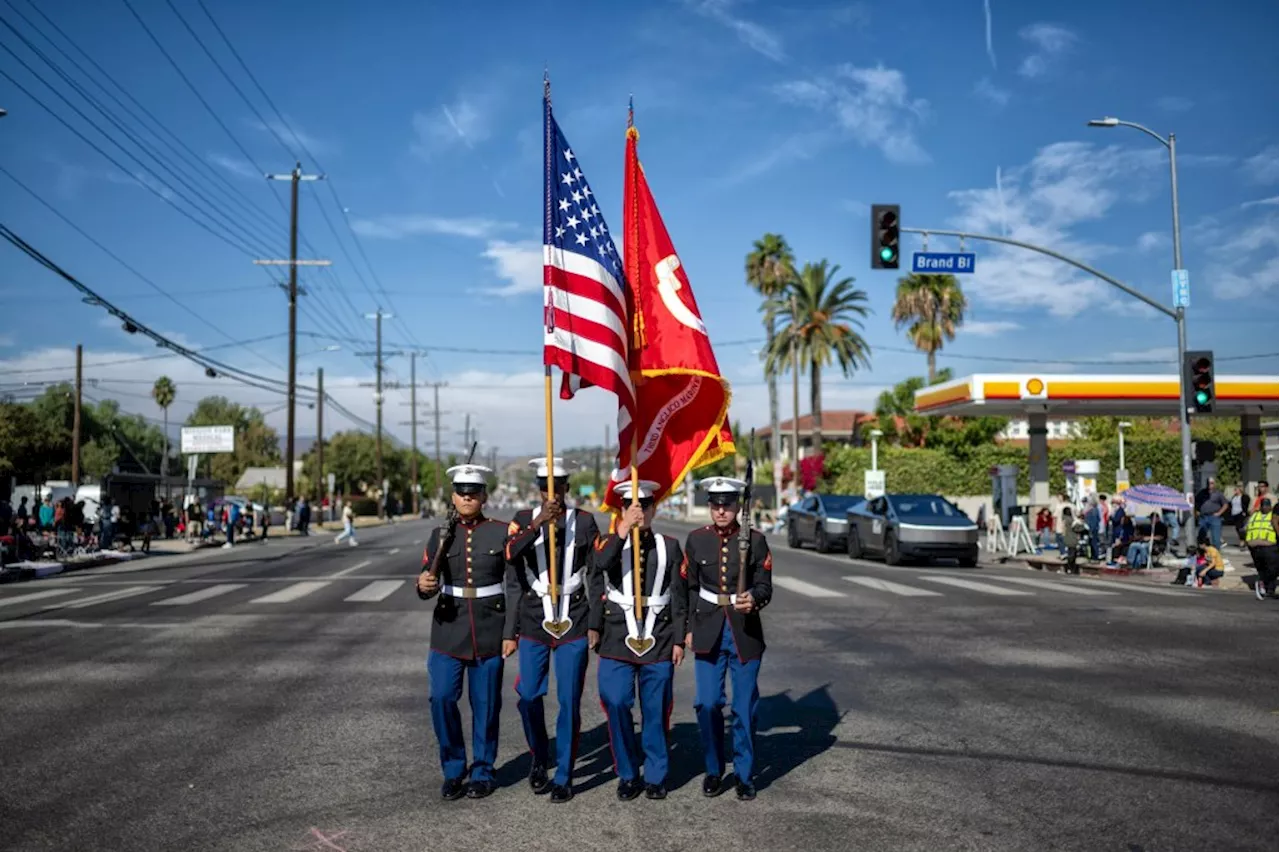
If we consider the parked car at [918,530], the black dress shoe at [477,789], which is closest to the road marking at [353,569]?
the parked car at [918,530]

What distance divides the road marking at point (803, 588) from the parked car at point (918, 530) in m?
4.75

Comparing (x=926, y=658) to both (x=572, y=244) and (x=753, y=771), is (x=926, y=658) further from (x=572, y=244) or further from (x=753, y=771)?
(x=572, y=244)

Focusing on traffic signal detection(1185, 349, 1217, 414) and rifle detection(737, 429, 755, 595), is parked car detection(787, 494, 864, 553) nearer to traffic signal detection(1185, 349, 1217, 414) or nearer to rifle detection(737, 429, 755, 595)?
traffic signal detection(1185, 349, 1217, 414)

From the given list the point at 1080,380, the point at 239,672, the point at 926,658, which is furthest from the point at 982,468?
the point at 239,672

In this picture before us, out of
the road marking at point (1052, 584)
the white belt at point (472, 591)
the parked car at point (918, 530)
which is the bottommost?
the road marking at point (1052, 584)

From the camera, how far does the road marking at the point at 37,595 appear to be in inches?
688

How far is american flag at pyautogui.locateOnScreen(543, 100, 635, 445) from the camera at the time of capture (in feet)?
21.5

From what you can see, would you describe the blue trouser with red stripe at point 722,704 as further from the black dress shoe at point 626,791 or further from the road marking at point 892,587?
the road marking at point 892,587

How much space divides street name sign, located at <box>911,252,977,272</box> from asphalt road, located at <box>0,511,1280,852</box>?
900 centimetres

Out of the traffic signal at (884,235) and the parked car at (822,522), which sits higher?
the traffic signal at (884,235)

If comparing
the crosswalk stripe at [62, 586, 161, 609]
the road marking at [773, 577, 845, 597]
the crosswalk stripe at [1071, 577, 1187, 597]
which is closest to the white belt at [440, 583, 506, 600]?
the road marking at [773, 577, 845, 597]

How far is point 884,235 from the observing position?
21.5 meters

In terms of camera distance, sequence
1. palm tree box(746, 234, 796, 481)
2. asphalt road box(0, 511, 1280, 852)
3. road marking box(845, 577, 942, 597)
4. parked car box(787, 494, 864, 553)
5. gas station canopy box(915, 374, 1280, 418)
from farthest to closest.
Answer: palm tree box(746, 234, 796, 481) < gas station canopy box(915, 374, 1280, 418) < parked car box(787, 494, 864, 553) < road marking box(845, 577, 942, 597) < asphalt road box(0, 511, 1280, 852)

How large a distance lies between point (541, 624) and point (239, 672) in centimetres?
541
